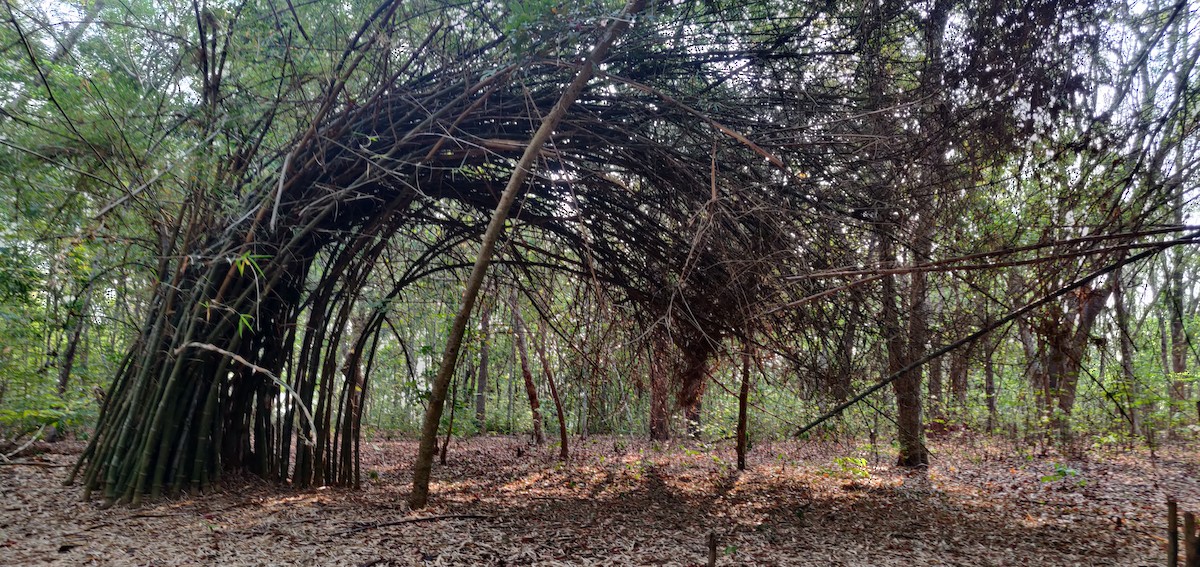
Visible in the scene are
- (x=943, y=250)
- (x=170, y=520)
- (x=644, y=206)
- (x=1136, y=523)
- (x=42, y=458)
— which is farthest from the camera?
(x=42, y=458)

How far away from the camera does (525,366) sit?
22.3 feet

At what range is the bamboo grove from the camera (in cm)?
370

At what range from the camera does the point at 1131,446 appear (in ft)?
21.6

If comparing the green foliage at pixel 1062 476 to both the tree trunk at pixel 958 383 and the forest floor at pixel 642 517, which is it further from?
the tree trunk at pixel 958 383

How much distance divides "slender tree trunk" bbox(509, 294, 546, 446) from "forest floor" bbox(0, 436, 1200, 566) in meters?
0.75

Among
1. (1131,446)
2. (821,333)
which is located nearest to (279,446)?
(821,333)

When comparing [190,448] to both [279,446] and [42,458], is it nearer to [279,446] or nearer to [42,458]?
[279,446]

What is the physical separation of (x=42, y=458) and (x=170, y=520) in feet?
7.91

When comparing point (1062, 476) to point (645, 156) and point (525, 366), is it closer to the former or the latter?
point (645, 156)

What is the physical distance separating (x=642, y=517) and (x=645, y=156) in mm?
2206

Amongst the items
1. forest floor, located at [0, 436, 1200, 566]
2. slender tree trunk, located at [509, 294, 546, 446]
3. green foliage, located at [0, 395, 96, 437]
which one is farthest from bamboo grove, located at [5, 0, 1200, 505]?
slender tree trunk, located at [509, 294, 546, 446]

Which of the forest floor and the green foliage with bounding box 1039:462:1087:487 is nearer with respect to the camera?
the forest floor

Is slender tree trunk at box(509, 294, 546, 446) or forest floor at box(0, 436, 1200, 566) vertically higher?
slender tree trunk at box(509, 294, 546, 446)

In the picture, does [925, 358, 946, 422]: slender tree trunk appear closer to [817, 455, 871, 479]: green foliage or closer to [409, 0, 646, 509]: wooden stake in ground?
[817, 455, 871, 479]: green foliage
